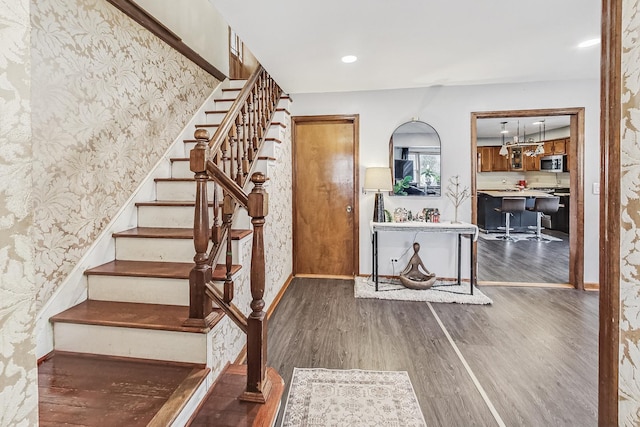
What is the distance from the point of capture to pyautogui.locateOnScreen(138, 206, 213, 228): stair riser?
257 centimetres

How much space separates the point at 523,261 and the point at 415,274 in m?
2.27

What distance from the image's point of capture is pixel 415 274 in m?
3.87

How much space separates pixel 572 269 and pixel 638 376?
4.13 metres

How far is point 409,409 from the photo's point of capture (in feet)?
5.97

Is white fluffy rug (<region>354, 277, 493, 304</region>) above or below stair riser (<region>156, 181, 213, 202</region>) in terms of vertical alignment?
below

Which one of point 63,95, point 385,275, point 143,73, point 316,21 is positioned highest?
point 316,21

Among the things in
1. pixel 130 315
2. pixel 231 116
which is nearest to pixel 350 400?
pixel 130 315

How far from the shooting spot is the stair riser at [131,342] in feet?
5.41

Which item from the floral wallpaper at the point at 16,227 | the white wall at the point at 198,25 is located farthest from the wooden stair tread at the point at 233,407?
the white wall at the point at 198,25

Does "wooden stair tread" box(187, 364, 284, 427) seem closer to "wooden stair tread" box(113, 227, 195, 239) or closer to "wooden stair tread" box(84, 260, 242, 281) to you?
"wooden stair tread" box(84, 260, 242, 281)

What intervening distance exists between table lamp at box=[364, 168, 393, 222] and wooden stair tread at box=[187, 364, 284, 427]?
256 centimetres

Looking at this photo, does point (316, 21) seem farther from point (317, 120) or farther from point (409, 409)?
point (409, 409)

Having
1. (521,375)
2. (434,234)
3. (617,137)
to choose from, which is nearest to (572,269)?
(434,234)

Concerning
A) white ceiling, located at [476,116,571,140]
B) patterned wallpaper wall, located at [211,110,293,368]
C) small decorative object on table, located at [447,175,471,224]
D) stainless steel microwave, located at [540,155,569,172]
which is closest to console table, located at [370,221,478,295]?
small decorative object on table, located at [447,175,471,224]
